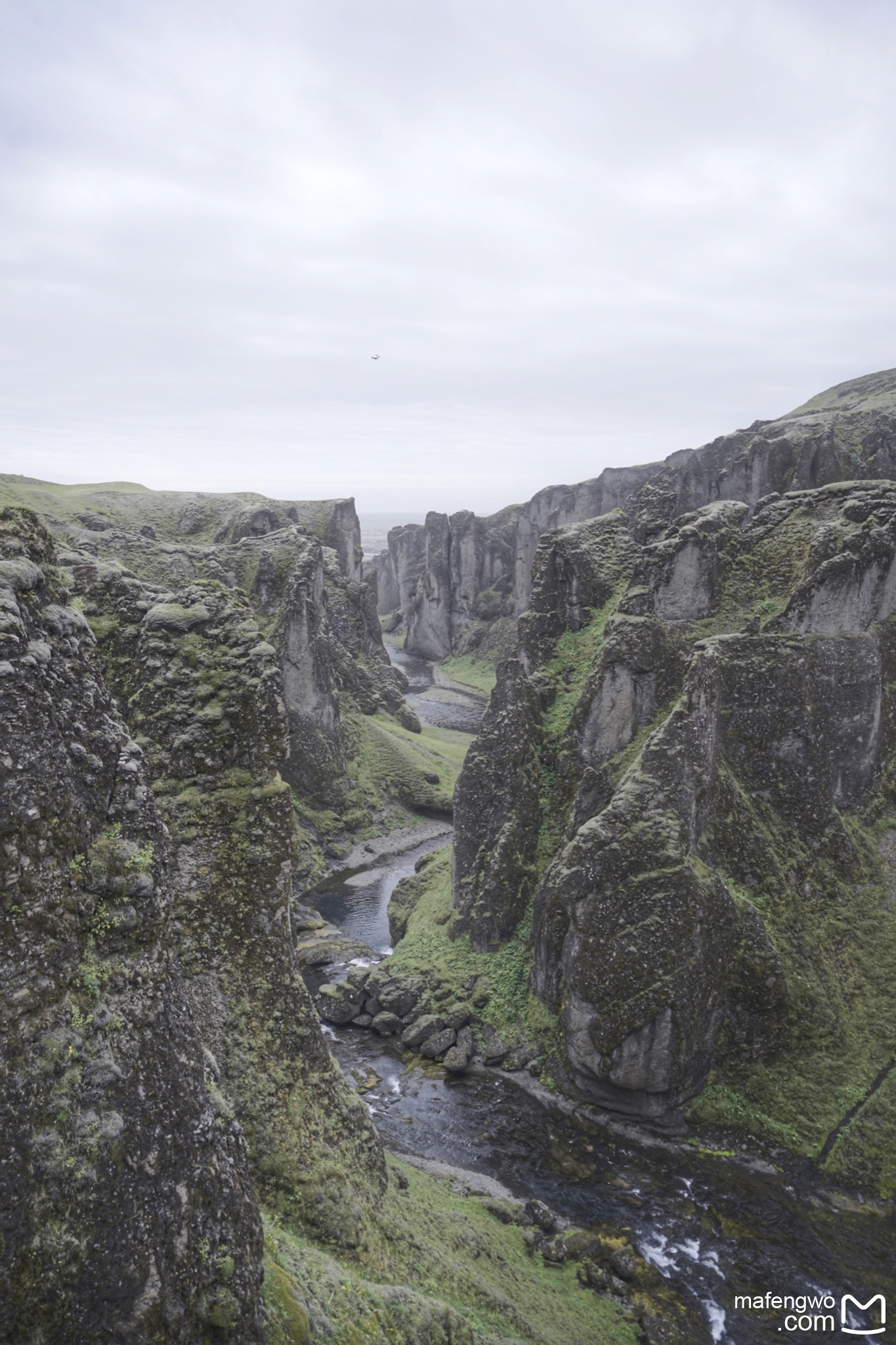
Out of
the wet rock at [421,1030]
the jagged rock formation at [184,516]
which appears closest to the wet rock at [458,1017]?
the wet rock at [421,1030]

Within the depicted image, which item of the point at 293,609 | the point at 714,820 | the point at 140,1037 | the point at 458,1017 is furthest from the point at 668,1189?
the point at 293,609

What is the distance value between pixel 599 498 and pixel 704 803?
102 metres

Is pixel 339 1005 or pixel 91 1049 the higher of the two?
pixel 91 1049

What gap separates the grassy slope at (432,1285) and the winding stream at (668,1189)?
152 centimetres

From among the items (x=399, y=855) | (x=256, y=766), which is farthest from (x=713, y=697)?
(x=399, y=855)

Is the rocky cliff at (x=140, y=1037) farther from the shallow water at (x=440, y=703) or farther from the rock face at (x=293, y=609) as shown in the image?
the shallow water at (x=440, y=703)

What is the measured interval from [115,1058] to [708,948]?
2035 cm

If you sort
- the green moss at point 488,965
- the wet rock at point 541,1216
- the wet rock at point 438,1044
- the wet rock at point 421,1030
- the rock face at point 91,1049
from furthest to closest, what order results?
the wet rock at point 421,1030 < the wet rock at point 438,1044 < the green moss at point 488,965 < the wet rock at point 541,1216 < the rock face at point 91,1049

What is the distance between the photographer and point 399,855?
170 feet

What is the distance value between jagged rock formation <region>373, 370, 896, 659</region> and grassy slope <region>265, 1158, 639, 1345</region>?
55823mm

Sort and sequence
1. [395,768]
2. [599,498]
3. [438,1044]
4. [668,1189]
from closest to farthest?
[668,1189] → [438,1044] → [395,768] → [599,498]

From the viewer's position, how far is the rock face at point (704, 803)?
23484mm

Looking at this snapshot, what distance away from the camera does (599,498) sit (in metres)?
121

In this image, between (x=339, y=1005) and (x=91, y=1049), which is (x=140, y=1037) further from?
(x=339, y=1005)
